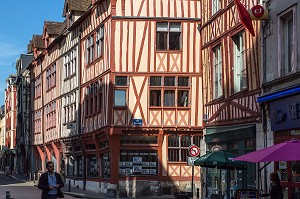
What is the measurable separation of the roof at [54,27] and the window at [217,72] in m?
25.8

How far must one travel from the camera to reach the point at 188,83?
30.2 metres

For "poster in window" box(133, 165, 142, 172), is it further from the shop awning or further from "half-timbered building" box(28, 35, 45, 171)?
"half-timbered building" box(28, 35, 45, 171)

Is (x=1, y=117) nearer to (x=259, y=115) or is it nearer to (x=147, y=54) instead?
(x=147, y=54)

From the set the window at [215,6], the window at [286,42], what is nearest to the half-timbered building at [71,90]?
the window at [215,6]

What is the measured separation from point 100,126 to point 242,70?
12.9 meters

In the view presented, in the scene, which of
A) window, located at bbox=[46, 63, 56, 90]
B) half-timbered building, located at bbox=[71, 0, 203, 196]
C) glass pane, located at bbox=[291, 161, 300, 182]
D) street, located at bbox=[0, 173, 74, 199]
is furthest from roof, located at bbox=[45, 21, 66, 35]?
glass pane, located at bbox=[291, 161, 300, 182]

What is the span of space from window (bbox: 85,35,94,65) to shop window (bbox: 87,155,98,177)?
5405 mm

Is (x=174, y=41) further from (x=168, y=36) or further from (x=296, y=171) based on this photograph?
(x=296, y=171)

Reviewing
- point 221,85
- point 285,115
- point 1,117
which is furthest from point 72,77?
point 1,117

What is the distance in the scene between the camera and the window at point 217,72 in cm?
2224

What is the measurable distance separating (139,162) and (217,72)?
29.4ft

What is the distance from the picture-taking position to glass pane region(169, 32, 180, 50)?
1198 inches

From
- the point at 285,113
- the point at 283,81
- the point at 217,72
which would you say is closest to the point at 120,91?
the point at 217,72

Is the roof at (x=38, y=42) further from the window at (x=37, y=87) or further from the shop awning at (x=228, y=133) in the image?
the shop awning at (x=228, y=133)
